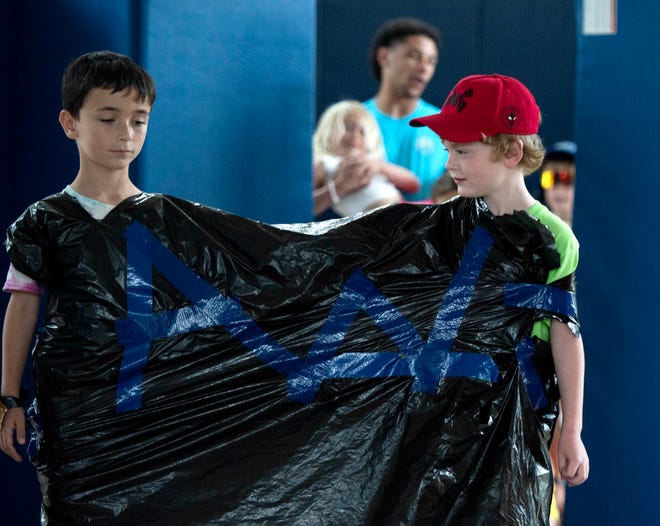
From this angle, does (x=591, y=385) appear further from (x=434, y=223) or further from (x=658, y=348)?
(x=434, y=223)

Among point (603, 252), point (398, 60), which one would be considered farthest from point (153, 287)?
point (398, 60)

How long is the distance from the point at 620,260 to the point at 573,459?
2.70 ft

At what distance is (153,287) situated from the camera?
8.15ft

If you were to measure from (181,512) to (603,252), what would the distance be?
1445 mm

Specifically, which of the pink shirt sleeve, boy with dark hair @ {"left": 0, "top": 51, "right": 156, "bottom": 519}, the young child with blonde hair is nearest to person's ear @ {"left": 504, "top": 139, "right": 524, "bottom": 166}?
boy with dark hair @ {"left": 0, "top": 51, "right": 156, "bottom": 519}

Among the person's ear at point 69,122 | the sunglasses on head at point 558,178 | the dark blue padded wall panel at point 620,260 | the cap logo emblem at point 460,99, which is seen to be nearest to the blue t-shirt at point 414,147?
the sunglasses on head at point 558,178

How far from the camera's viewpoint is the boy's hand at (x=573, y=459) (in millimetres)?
2395

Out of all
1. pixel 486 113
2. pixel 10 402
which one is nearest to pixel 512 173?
pixel 486 113

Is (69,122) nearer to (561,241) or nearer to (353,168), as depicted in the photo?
(561,241)

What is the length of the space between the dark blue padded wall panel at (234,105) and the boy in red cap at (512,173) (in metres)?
0.89

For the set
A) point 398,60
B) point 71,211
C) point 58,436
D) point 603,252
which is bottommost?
point 58,436

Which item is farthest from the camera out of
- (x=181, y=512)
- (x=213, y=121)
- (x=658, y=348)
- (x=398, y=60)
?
(x=398, y=60)

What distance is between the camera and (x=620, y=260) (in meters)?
3.01

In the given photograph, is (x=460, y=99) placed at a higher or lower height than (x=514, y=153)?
higher
